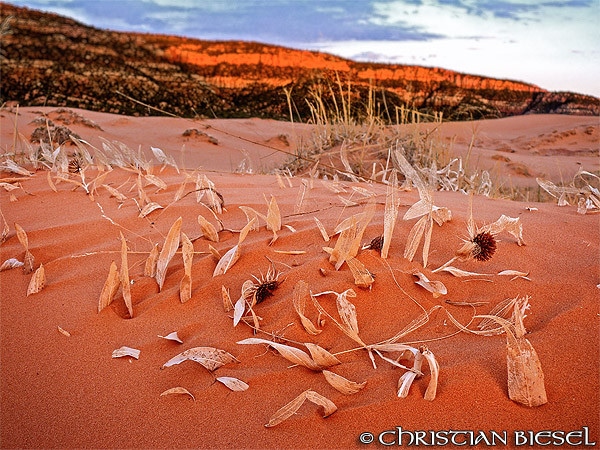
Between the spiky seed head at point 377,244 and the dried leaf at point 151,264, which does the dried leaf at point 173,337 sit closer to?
the dried leaf at point 151,264

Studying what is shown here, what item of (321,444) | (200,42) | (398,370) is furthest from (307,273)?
(200,42)

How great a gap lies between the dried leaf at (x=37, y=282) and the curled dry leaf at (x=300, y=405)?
875mm

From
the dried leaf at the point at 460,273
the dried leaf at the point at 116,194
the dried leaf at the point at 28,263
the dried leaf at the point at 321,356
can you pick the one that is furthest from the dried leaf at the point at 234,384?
the dried leaf at the point at 116,194

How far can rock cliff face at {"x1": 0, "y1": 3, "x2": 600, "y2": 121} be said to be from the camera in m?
16.2

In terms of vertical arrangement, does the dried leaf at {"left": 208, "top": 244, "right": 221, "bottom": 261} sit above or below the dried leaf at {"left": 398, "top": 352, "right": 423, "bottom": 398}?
above

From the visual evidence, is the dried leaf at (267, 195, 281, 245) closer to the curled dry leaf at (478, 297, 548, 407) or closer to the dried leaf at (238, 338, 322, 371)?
the dried leaf at (238, 338, 322, 371)

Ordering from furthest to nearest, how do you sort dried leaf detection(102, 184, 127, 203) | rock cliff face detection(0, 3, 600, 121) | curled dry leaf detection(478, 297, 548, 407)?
1. rock cliff face detection(0, 3, 600, 121)
2. dried leaf detection(102, 184, 127, 203)
3. curled dry leaf detection(478, 297, 548, 407)

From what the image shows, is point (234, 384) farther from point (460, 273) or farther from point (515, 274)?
point (515, 274)

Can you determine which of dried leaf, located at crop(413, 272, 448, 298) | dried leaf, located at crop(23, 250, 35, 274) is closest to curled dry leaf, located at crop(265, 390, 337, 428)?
dried leaf, located at crop(413, 272, 448, 298)

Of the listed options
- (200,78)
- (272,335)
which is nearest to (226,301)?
(272,335)

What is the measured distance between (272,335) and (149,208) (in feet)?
3.18

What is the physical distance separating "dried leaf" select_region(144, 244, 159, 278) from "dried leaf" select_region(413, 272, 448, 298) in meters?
0.72

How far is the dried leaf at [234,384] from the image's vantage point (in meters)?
1.08

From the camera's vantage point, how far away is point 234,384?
1.08 metres
